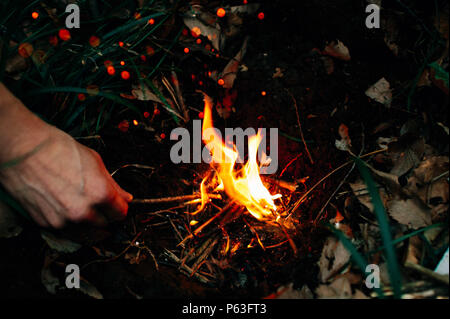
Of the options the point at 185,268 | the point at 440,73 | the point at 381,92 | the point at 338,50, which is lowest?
the point at 185,268

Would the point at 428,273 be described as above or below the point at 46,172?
below

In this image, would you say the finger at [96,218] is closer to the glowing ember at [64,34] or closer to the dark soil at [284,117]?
the dark soil at [284,117]

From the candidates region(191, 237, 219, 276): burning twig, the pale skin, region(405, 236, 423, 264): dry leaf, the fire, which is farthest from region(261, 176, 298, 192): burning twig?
the pale skin

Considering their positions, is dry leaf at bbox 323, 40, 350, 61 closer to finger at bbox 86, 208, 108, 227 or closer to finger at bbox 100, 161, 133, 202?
finger at bbox 100, 161, 133, 202

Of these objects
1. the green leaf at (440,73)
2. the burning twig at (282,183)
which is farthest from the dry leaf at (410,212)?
the green leaf at (440,73)

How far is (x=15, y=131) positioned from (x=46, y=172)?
22 centimetres

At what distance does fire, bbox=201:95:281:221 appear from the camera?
4.99 ft

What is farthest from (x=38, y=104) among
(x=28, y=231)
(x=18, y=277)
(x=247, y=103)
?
(x=247, y=103)

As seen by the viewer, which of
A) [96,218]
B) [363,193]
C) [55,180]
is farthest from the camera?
[363,193]

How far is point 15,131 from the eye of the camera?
1.29 metres

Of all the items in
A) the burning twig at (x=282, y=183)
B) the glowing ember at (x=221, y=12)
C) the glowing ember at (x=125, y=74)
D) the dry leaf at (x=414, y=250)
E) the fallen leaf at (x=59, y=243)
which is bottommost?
the dry leaf at (x=414, y=250)

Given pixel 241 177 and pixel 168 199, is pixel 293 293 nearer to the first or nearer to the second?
pixel 241 177

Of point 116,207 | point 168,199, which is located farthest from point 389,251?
point 116,207

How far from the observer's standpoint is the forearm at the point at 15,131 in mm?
1272
